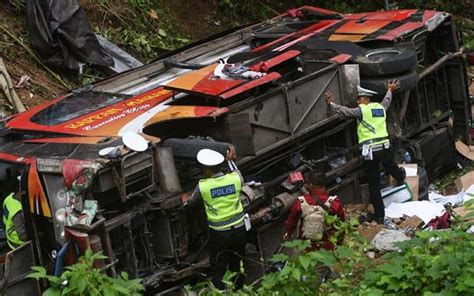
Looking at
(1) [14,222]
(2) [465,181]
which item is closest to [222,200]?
(1) [14,222]

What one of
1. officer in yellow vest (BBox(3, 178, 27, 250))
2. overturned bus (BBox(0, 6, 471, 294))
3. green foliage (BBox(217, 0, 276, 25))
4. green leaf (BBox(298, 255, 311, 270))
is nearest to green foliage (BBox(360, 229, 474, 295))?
green leaf (BBox(298, 255, 311, 270))

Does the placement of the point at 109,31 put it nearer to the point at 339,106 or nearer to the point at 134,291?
the point at 339,106

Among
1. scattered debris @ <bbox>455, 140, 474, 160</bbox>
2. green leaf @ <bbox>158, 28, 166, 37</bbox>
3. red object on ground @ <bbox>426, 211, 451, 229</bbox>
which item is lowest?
scattered debris @ <bbox>455, 140, 474, 160</bbox>

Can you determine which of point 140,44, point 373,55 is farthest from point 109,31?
point 373,55

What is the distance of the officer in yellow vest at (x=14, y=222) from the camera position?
21.5ft

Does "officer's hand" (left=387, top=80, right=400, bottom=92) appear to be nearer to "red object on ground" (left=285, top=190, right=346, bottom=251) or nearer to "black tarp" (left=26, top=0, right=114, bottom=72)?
"red object on ground" (left=285, top=190, right=346, bottom=251)

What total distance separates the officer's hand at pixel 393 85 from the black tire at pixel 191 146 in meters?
2.43

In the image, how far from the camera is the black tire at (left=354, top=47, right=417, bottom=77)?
8.42 metres

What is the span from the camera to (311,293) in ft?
15.4

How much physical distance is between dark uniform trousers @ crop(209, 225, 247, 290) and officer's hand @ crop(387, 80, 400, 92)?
102 inches

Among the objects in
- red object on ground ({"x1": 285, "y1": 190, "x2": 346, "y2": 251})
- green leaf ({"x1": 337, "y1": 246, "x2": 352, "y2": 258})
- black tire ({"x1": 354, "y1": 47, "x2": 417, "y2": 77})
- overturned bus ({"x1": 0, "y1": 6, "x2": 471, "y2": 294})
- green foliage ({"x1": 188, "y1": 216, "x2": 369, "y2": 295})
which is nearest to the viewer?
green foliage ({"x1": 188, "y1": 216, "x2": 369, "y2": 295})

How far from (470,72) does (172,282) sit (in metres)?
8.80

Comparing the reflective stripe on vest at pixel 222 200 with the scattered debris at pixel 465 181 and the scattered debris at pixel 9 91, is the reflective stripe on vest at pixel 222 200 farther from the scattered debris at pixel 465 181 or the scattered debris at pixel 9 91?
the scattered debris at pixel 9 91

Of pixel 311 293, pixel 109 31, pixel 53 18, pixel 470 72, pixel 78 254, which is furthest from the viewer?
pixel 470 72
